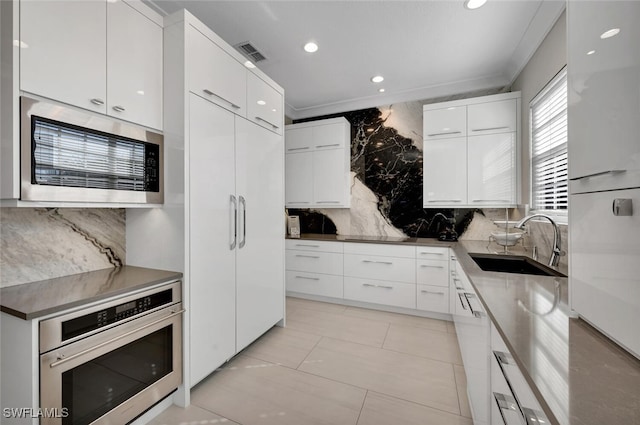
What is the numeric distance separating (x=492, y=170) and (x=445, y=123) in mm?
729

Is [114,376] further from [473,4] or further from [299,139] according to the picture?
[473,4]

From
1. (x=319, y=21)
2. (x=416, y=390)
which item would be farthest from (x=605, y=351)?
(x=319, y=21)

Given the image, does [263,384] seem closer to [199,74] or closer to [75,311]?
[75,311]

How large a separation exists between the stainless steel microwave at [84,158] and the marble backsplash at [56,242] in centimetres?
43

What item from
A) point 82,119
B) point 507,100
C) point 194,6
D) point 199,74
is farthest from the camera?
point 507,100

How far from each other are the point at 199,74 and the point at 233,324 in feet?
5.95

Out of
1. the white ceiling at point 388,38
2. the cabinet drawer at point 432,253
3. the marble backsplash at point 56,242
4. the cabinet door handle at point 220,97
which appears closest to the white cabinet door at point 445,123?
the white ceiling at point 388,38

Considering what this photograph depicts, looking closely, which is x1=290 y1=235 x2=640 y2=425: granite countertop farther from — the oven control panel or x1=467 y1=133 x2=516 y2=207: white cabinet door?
x1=467 y1=133 x2=516 y2=207: white cabinet door

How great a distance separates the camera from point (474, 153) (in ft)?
9.52

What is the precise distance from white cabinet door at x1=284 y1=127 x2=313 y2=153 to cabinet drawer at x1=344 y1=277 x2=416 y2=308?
1900mm

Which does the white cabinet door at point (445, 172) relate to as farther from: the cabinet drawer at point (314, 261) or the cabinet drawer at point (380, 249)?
the cabinet drawer at point (314, 261)

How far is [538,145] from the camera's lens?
249cm

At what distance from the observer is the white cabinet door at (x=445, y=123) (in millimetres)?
2939

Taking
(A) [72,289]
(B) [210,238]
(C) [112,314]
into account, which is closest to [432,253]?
(B) [210,238]
